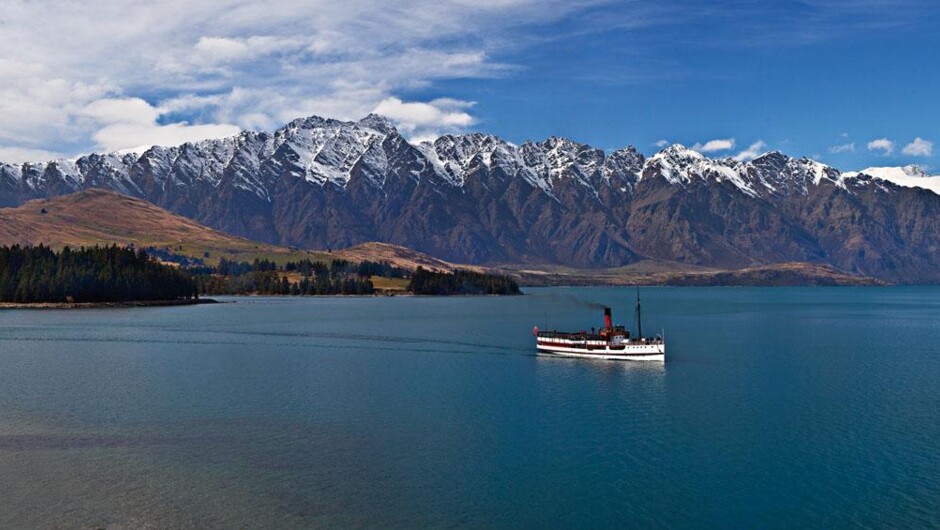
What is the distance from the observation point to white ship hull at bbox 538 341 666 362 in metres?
130

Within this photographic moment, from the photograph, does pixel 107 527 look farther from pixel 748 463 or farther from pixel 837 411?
pixel 837 411

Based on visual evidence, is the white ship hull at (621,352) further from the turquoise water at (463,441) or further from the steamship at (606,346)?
the turquoise water at (463,441)

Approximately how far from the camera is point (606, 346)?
438ft

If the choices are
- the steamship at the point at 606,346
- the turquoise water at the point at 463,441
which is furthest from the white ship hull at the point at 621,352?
the turquoise water at the point at 463,441

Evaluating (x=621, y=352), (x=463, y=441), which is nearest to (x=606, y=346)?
(x=621, y=352)

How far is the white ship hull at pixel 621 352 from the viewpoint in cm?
12962

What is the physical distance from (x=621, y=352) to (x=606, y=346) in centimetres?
322

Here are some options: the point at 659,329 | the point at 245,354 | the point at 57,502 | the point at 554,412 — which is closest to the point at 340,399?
the point at 554,412

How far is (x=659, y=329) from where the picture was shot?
200m

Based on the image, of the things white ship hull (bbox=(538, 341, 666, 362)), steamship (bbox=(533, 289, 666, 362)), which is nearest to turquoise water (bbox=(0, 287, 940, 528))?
white ship hull (bbox=(538, 341, 666, 362))

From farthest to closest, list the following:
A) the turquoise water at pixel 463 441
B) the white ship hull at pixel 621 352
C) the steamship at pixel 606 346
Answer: the steamship at pixel 606 346, the white ship hull at pixel 621 352, the turquoise water at pixel 463 441

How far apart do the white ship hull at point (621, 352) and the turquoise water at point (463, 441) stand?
380cm

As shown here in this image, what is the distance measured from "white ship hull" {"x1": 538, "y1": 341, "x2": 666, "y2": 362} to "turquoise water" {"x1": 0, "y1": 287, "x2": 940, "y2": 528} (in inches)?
149

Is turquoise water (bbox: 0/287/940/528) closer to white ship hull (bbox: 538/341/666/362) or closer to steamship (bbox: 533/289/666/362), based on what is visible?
white ship hull (bbox: 538/341/666/362)
